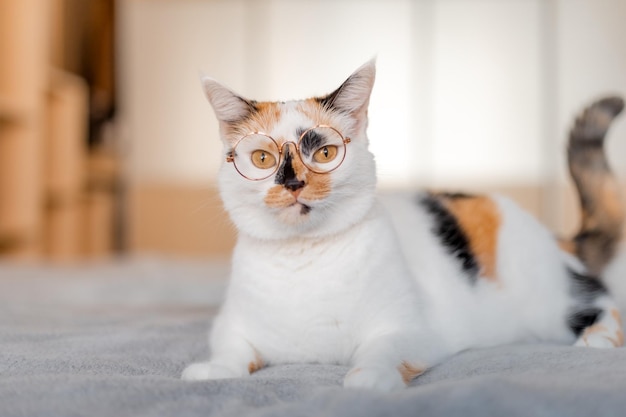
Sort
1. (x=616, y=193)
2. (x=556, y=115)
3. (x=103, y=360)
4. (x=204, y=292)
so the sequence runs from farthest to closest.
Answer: (x=556, y=115) < (x=204, y=292) < (x=616, y=193) < (x=103, y=360)

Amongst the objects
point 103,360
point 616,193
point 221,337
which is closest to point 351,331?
point 221,337

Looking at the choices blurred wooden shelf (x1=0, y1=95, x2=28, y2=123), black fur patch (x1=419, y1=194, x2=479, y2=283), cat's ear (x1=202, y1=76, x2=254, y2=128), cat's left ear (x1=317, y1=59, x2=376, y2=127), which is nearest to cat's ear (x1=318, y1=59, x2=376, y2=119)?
cat's left ear (x1=317, y1=59, x2=376, y2=127)

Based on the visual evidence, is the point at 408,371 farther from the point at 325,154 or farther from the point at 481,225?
the point at 481,225

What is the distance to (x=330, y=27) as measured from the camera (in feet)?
13.0

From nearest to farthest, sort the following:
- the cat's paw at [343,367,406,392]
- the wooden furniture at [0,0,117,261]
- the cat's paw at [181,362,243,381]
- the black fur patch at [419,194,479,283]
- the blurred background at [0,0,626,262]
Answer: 1. the cat's paw at [343,367,406,392]
2. the cat's paw at [181,362,243,381]
3. the black fur patch at [419,194,479,283]
4. the wooden furniture at [0,0,117,261]
5. the blurred background at [0,0,626,262]

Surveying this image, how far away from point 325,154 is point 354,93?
0.09 m

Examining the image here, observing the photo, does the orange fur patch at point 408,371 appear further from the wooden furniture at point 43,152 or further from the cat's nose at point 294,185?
the wooden furniture at point 43,152

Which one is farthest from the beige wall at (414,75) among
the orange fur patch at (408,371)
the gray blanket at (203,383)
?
the orange fur patch at (408,371)

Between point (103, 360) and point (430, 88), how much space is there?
328 cm

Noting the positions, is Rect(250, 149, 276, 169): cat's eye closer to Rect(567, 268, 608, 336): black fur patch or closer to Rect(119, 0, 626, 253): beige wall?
Rect(567, 268, 608, 336): black fur patch

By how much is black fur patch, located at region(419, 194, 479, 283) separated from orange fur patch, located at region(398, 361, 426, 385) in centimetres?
26

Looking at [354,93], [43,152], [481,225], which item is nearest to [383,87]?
[43,152]

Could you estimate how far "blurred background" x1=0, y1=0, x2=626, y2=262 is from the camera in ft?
12.5

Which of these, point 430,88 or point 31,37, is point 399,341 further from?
point 430,88
